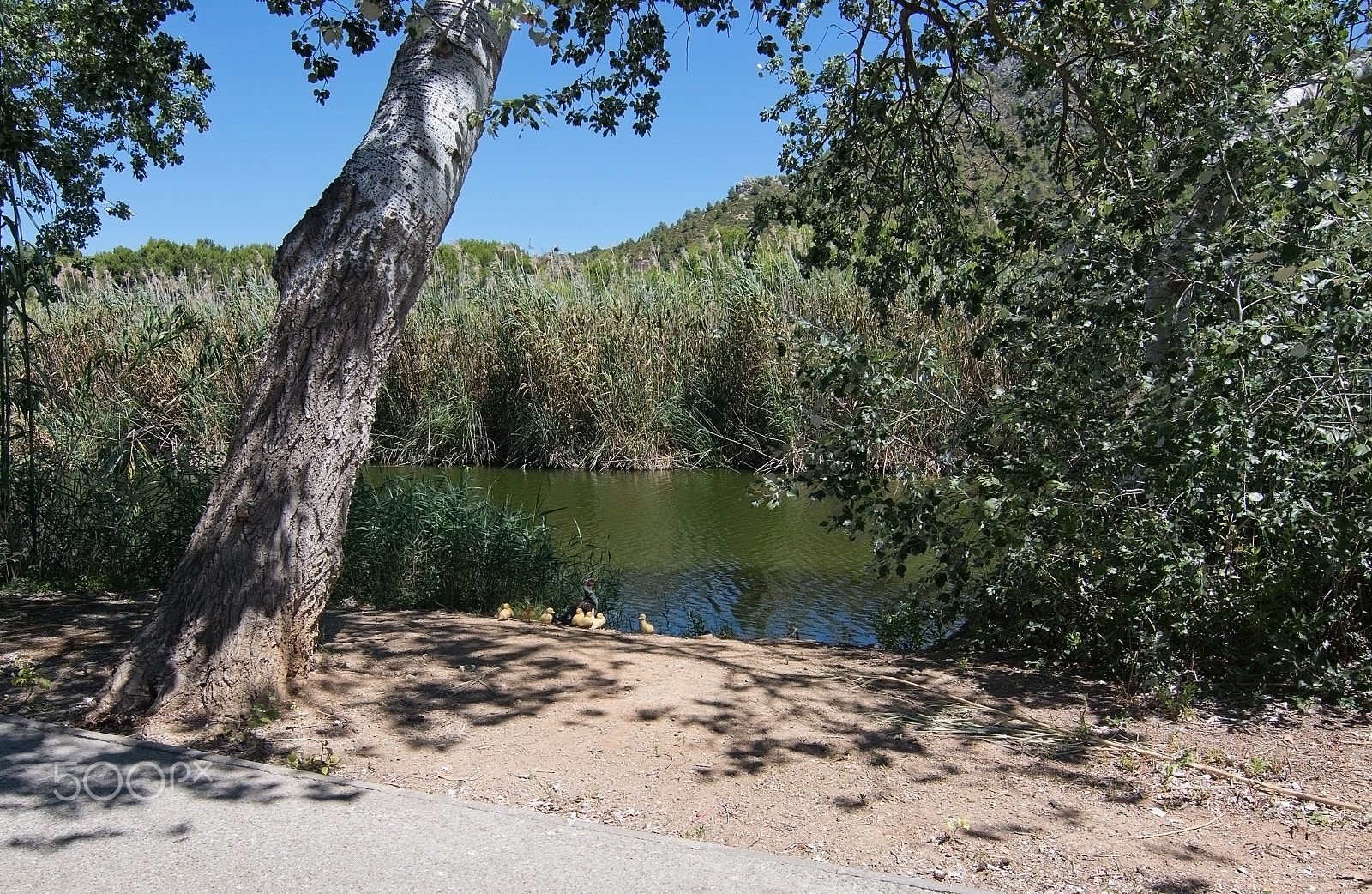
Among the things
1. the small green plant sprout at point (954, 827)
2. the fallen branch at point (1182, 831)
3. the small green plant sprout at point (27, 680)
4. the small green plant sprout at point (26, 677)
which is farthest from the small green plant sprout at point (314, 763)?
the fallen branch at point (1182, 831)

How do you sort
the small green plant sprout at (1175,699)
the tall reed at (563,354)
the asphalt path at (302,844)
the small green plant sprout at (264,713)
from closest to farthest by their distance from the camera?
the asphalt path at (302,844) < the small green plant sprout at (264,713) < the small green plant sprout at (1175,699) < the tall reed at (563,354)

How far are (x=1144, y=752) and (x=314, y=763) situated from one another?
3.09 m

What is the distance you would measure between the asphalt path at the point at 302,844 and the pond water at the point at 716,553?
432 centimetres

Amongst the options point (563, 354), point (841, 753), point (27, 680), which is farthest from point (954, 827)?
point (563, 354)

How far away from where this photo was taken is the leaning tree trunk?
4301mm

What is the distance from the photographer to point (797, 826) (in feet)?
11.8

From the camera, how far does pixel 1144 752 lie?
4145 millimetres

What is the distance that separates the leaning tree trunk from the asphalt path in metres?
0.51

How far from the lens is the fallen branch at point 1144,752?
12.2 ft

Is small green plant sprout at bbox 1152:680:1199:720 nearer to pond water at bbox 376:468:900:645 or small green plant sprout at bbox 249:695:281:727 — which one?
pond water at bbox 376:468:900:645

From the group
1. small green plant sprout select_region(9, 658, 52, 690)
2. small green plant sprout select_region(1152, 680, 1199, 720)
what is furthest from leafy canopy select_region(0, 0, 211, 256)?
small green plant sprout select_region(1152, 680, 1199, 720)

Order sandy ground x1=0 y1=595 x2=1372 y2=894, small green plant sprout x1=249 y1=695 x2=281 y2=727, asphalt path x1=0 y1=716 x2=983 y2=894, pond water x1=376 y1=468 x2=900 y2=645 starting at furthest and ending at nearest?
pond water x1=376 y1=468 x2=900 y2=645 < small green plant sprout x1=249 y1=695 x2=281 y2=727 < sandy ground x1=0 y1=595 x2=1372 y2=894 < asphalt path x1=0 y1=716 x2=983 y2=894

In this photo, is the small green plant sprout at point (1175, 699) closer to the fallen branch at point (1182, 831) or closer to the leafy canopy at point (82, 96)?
the fallen branch at point (1182, 831)

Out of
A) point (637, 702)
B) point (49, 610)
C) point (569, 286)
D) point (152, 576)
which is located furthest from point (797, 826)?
point (569, 286)
